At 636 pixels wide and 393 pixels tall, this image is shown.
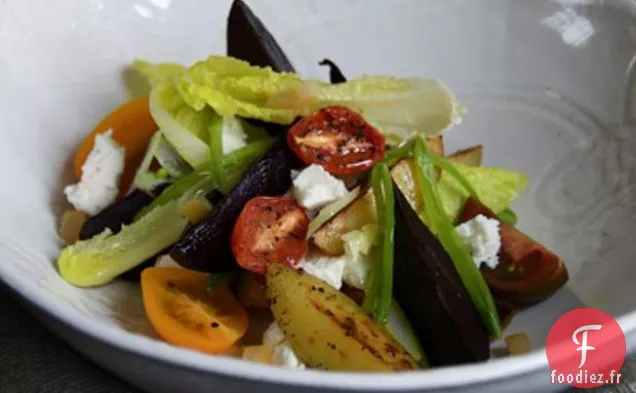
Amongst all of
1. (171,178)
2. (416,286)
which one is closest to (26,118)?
(171,178)

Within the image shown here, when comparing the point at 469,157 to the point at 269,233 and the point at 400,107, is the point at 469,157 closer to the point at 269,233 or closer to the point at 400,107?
the point at 400,107

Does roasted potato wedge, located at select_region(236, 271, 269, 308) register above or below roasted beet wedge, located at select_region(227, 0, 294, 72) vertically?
below


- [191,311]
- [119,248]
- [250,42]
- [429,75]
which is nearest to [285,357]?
[191,311]

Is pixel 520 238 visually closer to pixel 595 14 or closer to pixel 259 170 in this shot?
pixel 259 170

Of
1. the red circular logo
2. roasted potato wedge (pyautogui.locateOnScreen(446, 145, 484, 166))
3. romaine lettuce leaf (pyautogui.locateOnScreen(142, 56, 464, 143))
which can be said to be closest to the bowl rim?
the red circular logo

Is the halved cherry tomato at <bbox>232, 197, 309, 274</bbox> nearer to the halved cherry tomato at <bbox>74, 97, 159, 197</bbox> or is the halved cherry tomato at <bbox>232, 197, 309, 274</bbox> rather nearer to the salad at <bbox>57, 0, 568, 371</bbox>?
the salad at <bbox>57, 0, 568, 371</bbox>
